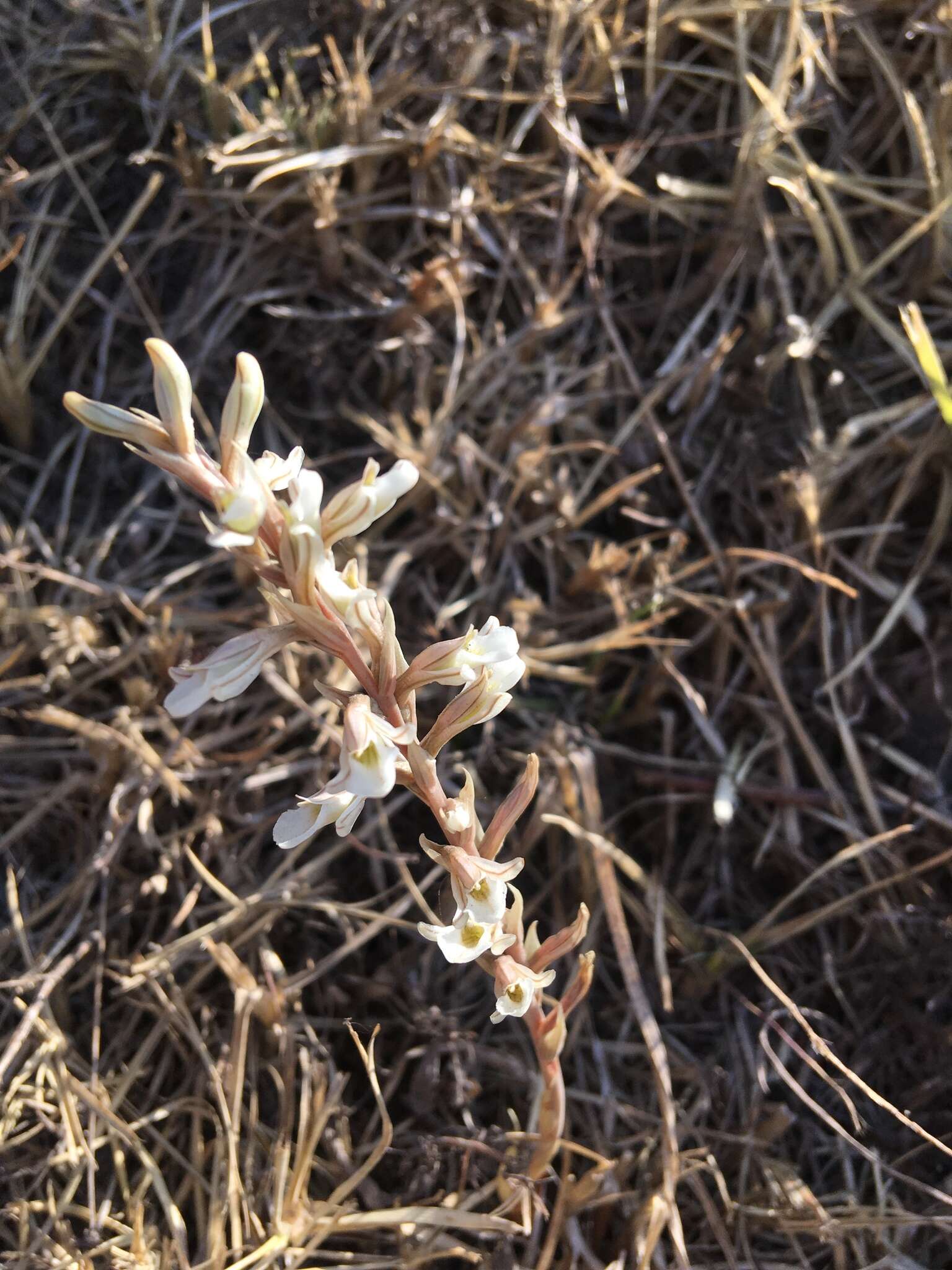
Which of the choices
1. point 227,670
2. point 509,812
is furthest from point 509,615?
point 227,670

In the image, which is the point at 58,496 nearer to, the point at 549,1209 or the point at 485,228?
the point at 485,228

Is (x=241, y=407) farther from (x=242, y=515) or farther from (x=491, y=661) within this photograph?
(x=491, y=661)

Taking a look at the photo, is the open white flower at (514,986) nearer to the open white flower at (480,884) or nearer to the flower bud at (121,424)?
the open white flower at (480,884)

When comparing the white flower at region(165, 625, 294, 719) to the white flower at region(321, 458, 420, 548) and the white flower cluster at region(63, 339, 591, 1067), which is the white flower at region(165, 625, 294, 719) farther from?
the white flower at region(321, 458, 420, 548)

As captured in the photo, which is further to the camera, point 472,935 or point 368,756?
point 472,935

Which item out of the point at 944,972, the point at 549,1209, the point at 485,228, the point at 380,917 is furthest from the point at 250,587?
the point at 944,972

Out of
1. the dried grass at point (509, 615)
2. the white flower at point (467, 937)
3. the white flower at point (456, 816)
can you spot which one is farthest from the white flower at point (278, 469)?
the dried grass at point (509, 615)

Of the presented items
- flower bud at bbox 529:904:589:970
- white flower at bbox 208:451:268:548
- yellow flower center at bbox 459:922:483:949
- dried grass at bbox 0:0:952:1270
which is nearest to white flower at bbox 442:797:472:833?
yellow flower center at bbox 459:922:483:949
